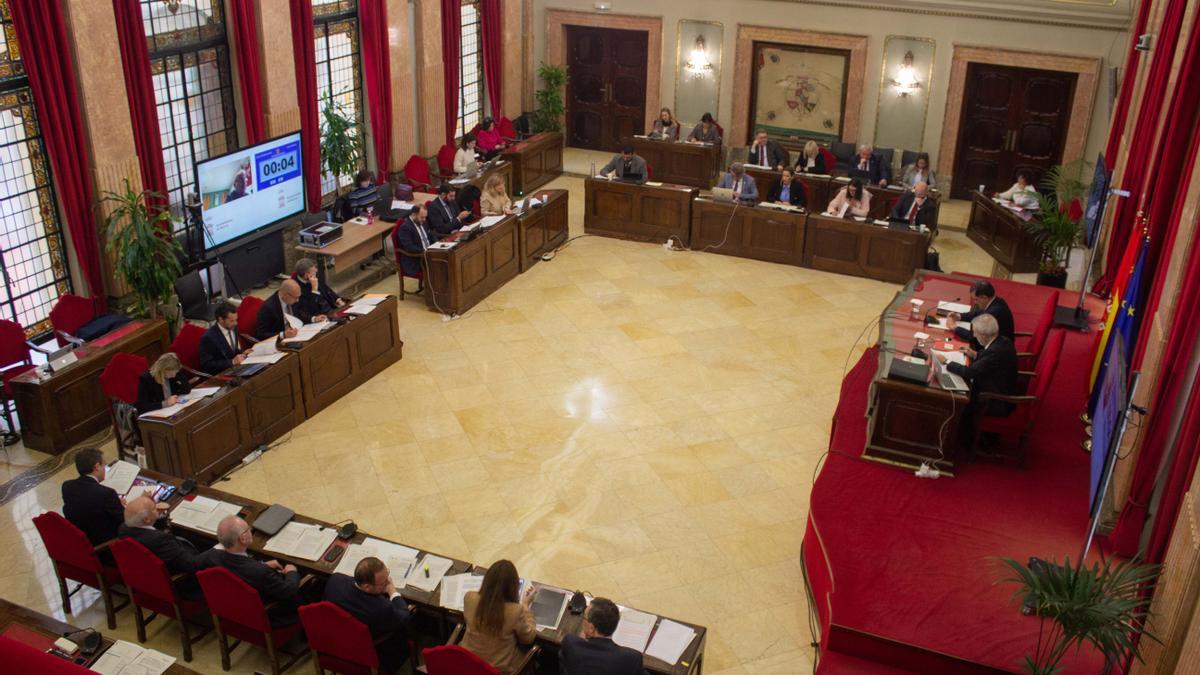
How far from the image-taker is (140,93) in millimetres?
9914

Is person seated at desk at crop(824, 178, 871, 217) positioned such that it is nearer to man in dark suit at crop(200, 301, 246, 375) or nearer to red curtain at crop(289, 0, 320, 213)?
red curtain at crop(289, 0, 320, 213)

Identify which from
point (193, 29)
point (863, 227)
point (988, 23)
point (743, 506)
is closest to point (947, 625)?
point (743, 506)

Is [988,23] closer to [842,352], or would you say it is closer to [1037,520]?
[842,352]

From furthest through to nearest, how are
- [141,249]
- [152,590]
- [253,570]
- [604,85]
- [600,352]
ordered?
1. [604,85]
2. [600,352]
3. [141,249]
4. [152,590]
5. [253,570]

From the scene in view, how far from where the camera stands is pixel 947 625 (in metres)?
6.34

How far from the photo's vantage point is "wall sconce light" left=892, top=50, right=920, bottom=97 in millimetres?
15164

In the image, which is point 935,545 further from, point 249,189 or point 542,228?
point 249,189

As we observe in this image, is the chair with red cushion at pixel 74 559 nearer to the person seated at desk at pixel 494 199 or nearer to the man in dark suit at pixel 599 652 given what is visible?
the man in dark suit at pixel 599 652

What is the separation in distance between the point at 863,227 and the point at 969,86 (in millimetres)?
4126

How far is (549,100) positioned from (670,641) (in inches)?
491

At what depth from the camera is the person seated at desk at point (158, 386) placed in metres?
7.76

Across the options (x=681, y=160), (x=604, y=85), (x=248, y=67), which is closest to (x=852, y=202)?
(x=681, y=160)

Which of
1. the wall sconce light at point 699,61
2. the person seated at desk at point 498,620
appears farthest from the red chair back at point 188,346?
the wall sconce light at point 699,61

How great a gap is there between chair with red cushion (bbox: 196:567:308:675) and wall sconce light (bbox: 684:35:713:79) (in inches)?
483
